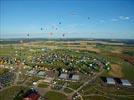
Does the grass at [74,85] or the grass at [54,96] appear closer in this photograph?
the grass at [54,96]

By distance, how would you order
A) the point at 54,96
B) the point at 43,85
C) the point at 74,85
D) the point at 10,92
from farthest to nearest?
the point at 74,85, the point at 43,85, the point at 10,92, the point at 54,96

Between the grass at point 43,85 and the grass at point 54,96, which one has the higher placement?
the grass at point 43,85

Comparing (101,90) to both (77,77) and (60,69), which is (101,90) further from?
(60,69)

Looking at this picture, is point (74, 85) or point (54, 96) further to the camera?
point (74, 85)

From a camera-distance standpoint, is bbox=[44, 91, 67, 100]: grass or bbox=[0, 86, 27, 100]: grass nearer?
bbox=[0, 86, 27, 100]: grass

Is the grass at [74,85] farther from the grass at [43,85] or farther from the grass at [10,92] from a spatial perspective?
the grass at [10,92]

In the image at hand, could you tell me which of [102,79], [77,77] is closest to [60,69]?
[77,77]

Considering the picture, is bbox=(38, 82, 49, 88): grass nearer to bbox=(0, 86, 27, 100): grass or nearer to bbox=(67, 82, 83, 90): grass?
bbox=(0, 86, 27, 100): grass

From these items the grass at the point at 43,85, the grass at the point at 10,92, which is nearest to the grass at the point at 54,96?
the grass at the point at 43,85

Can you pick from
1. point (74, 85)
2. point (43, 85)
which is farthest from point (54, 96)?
point (74, 85)

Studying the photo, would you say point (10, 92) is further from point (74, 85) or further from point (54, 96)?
point (74, 85)

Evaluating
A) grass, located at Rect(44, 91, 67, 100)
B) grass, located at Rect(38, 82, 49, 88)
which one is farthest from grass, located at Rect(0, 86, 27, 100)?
grass, located at Rect(44, 91, 67, 100)

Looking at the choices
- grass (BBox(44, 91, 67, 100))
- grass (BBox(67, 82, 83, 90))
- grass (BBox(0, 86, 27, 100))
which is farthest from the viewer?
grass (BBox(67, 82, 83, 90))
